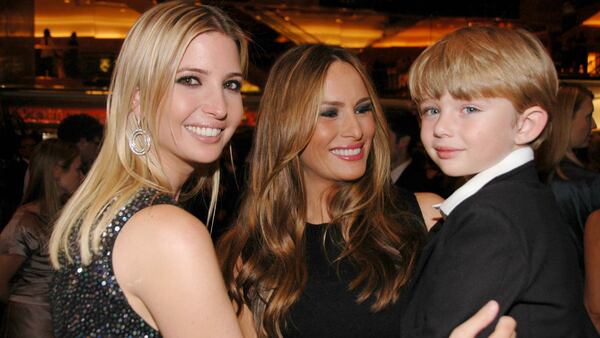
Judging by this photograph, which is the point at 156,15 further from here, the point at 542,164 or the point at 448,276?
the point at 542,164

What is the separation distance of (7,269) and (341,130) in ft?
7.68

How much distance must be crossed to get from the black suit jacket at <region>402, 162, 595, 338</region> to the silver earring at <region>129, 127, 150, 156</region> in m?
0.84

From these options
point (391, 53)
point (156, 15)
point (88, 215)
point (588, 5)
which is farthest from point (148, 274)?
point (588, 5)

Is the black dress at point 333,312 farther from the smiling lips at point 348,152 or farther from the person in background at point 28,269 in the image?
the person in background at point 28,269

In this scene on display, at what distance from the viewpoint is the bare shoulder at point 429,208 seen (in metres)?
2.42

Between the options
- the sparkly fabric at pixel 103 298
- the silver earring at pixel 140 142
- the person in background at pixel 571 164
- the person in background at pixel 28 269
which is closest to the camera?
the sparkly fabric at pixel 103 298

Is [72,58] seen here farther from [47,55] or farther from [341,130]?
[341,130]

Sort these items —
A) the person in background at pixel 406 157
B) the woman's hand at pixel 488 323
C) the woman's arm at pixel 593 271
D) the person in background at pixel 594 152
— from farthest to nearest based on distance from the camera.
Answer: the person in background at pixel 406 157
the person in background at pixel 594 152
the woman's arm at pixel 593 271
the woman's hand at pixel 488 323

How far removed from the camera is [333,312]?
2234 mm

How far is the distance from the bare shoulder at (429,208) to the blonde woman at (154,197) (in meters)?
0.89

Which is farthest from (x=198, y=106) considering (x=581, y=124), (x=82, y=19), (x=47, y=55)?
(x=82, y=19)

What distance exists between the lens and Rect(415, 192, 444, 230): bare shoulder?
7.95 ft

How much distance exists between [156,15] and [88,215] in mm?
578

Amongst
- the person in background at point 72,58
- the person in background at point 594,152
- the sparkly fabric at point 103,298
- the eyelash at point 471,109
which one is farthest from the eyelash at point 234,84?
the person in background at point 72,58
